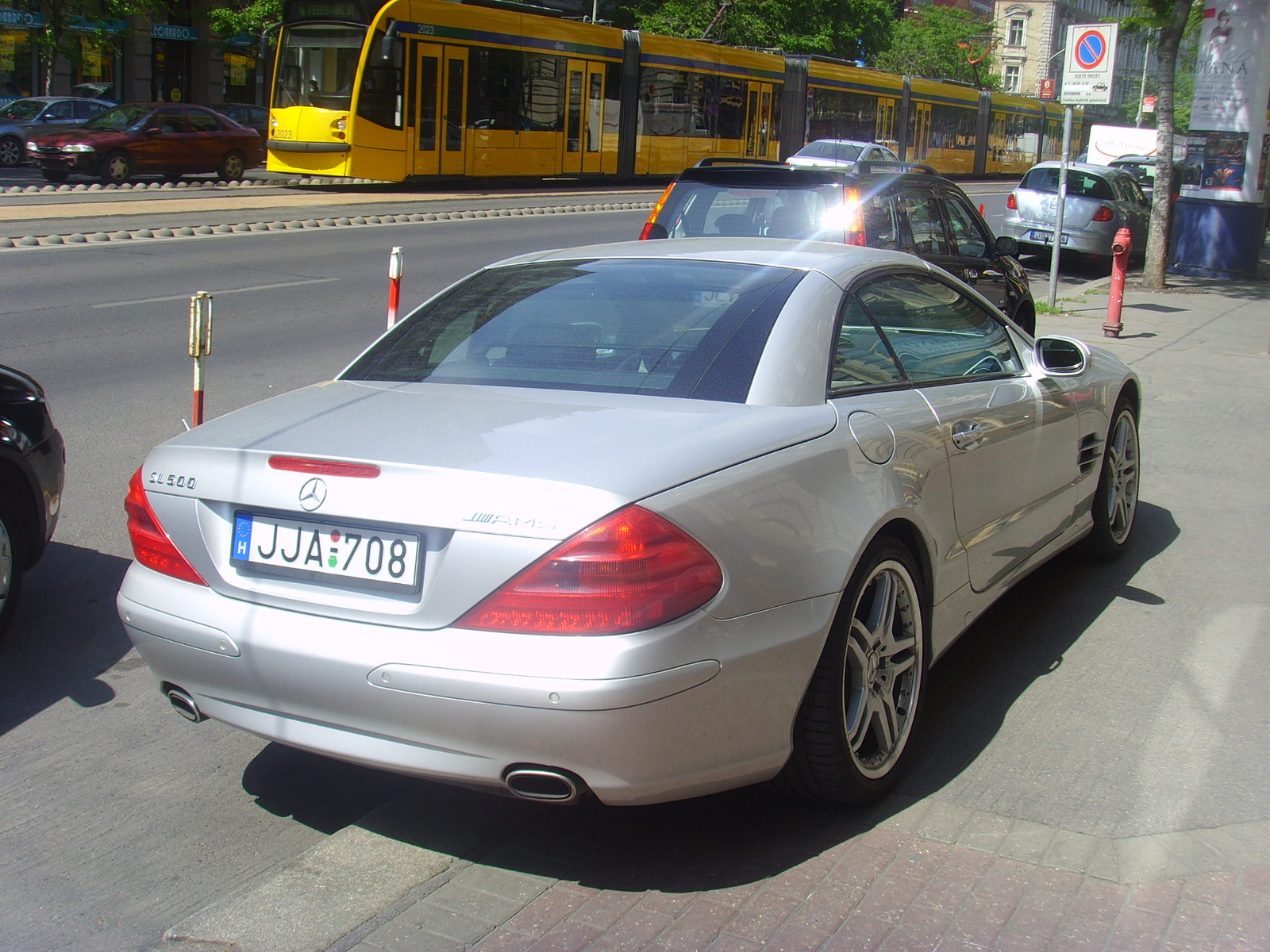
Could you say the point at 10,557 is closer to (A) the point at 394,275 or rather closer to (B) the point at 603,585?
(B) the point at 603,585

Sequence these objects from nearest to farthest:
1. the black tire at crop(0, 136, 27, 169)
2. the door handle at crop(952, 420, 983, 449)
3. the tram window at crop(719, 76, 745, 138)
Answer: the door handle at crop(952, 420, 983, 449), the black tire at crop(0, 136, 27, 169), the tram window at crop(719, 76, 745, 138)

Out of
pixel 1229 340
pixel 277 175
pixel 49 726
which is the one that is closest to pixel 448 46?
pixel 277 175

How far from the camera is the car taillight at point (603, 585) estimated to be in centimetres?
281

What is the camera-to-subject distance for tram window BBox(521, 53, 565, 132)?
91.0 feet

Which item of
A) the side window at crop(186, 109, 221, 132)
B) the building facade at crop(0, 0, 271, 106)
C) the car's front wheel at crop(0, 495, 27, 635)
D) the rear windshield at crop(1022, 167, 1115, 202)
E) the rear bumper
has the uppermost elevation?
the building facade at crop(0, 0, 271, 106)

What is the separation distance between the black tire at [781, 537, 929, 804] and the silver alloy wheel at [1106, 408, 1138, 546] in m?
2.35

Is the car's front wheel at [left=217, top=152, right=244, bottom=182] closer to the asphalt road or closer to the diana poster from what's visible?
the diana poster

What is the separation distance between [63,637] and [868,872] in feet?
10.5

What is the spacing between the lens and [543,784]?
2.96 metres

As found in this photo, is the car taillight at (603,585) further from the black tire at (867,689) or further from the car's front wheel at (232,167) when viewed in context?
the car's front wheel at (232,167)

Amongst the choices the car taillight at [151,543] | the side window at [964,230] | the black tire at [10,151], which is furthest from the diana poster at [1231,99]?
the black tire at [10,151]

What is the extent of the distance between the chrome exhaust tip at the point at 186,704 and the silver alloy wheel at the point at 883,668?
1673 millimetres

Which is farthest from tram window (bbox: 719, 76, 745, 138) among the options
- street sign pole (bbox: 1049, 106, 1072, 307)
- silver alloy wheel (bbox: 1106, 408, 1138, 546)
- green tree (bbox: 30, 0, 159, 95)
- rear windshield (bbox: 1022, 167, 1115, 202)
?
silver alloy wheel (bbox: 1106, 408, 1138, 546)

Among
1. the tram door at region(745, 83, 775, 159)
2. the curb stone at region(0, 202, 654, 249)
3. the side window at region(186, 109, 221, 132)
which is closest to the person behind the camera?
the curb stone at region(0, 202, 654, 249)
